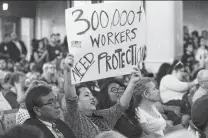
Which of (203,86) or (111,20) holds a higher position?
(111,20)

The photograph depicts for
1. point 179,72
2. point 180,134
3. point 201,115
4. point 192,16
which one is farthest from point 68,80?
point 192,16

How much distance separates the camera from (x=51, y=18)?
16.5 meters

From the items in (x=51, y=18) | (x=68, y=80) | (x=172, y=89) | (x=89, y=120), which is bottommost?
(x=172, y=89)

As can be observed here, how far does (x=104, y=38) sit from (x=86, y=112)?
1.09 metres

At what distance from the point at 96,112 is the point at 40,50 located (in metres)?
8.96

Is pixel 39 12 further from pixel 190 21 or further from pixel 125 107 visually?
pixel 125 107

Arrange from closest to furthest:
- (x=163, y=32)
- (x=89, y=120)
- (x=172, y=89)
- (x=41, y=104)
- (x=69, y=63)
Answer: (x=41, y=104) → (x=89, y=120) → (x=69, y=63) → (x=172, y=89) → (x=163, y=32)

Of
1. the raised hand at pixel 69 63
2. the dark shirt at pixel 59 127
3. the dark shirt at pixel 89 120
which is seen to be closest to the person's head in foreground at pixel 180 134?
the dark shirt at pixel 59 127

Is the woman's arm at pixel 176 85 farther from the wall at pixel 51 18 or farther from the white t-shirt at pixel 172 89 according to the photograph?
the wall at pixel 51 18

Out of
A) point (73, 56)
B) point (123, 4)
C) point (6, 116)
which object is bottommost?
point (6, 116)

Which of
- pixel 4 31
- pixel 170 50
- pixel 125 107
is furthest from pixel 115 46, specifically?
pixel 4 31

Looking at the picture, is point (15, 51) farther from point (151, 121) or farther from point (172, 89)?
point (151, 121)

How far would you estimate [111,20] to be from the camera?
596cm

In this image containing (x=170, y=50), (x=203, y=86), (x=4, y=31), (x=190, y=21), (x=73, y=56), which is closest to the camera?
(x=73, y=56)
